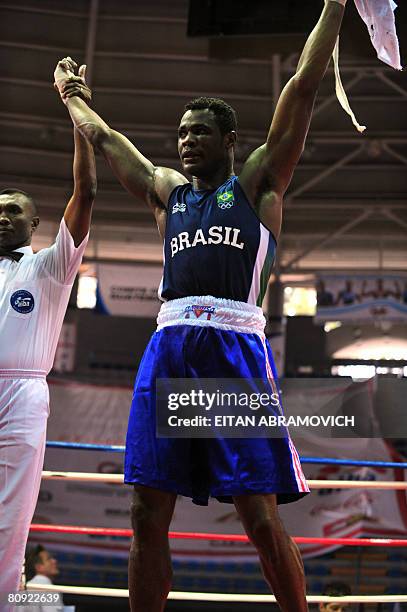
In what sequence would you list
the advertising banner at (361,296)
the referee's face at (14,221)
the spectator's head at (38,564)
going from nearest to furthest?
1. the referee's face at (14,221)
2. the spectator's head at (38,564)
3. the advertising banner at (361,296)

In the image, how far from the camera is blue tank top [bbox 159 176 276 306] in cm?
224

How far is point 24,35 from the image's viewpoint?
9.74 m

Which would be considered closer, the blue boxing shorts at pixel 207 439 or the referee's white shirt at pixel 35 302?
the blue boxing shorts at pixel 207 439

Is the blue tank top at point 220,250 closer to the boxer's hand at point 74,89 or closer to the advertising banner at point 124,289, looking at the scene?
the boxer's hand at point 74,89

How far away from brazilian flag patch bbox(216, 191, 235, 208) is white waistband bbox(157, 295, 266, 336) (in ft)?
0.89

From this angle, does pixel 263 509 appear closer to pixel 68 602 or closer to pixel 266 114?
pixel 68 602

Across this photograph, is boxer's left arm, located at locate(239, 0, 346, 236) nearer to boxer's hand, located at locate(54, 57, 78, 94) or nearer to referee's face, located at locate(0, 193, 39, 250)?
boxer's hand, located at locate(54, 57, 78, 94)

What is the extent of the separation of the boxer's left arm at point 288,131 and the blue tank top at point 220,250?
0.05 meters

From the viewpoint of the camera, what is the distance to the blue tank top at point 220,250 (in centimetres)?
224

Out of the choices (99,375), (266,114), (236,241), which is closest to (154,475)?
(236,241)

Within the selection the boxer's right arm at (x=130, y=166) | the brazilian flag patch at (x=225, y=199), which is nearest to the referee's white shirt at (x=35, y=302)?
the boxer's right arm at (x=130, y=166)

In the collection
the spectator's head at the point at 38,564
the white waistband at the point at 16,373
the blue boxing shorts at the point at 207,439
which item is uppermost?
the white waistband at the point at 16,373

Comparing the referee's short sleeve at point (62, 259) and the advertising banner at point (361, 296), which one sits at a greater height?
the advertising banner at point (361, 296)

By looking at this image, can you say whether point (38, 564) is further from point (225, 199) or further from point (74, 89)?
point (225, 199)
